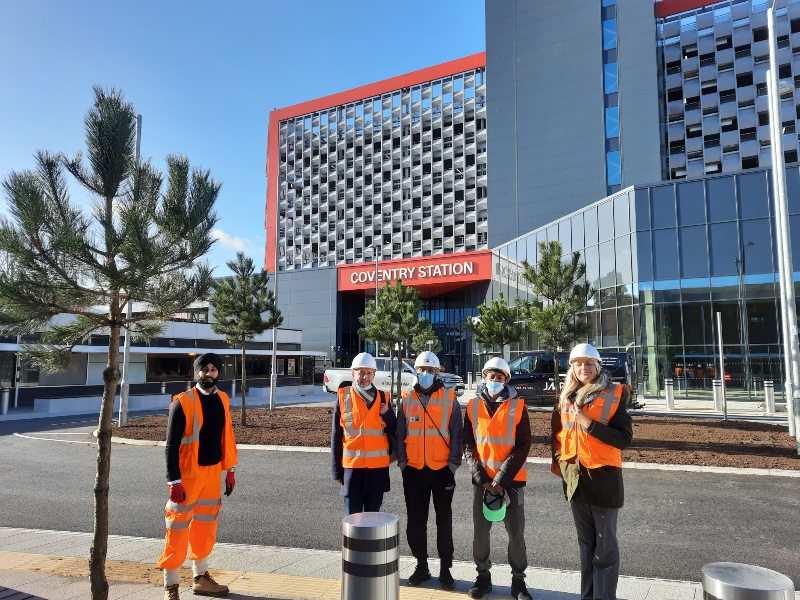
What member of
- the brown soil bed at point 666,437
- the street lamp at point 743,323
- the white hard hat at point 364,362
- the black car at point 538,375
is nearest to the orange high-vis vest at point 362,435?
the white hard hat at point 364,362

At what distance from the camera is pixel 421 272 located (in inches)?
1654

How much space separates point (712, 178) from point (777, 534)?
2275 centimetres

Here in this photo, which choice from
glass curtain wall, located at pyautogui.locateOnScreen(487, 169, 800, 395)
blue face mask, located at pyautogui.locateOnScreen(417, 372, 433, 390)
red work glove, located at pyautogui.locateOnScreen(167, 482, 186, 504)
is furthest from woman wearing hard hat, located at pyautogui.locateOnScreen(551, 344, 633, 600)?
glass curtain wall, located at pyautogui.locateOnScreen(487, 169, 800, 395)

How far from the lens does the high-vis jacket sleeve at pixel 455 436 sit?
466cm

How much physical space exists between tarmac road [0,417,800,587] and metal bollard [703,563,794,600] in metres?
2.98

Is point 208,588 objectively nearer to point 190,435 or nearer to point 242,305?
point 190,435

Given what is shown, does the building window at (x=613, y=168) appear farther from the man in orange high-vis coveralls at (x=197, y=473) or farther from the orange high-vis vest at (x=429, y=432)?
the man in orange high-vis coveralls at (x=197, y=473)

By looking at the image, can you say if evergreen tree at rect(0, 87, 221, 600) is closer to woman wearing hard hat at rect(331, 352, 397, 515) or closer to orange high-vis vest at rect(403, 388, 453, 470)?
woman wearing hard hat at rect(331, 352, 397, 515)

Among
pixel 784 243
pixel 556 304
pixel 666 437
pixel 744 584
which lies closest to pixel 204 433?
pixel 744 584

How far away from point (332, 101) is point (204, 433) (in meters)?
66.9

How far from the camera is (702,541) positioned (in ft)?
19.2

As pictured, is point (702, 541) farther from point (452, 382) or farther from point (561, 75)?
point (561, 75)

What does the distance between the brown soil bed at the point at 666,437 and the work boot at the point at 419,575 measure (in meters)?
7.21

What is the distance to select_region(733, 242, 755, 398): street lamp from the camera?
24.2 metres
